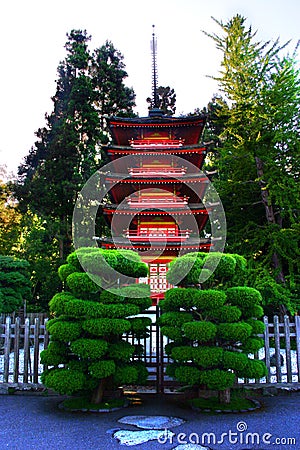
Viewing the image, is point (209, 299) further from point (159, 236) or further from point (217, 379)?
point (159, 236)

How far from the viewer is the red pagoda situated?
16266 millimetres

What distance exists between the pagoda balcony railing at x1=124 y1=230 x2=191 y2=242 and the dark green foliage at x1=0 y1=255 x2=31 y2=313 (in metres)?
4.67

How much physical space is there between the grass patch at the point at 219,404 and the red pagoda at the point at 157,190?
947cm

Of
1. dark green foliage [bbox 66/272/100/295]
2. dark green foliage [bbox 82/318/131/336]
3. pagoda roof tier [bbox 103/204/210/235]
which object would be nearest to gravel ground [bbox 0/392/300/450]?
dark green foliage [bbox 82/318/131/336]

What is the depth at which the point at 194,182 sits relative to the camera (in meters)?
16.6

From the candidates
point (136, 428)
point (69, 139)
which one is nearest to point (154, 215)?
point (69, 139)

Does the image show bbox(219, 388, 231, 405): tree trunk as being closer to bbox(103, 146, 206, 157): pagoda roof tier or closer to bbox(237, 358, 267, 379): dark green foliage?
bbox(237, 358, 267, 379): dark green foliage

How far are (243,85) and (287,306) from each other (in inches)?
354

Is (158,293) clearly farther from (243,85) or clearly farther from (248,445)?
(248,445)

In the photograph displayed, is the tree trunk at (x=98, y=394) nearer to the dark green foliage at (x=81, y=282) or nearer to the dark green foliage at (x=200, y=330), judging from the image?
the dark green foliage at (x=81, y=282)

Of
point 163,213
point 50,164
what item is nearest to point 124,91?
point 50,164

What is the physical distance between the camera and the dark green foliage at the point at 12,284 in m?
13.1

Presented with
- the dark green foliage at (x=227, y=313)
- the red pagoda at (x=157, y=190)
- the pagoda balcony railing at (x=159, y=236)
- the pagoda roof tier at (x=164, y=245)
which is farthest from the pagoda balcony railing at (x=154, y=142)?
the dark green foliage at (x=227, y=313)

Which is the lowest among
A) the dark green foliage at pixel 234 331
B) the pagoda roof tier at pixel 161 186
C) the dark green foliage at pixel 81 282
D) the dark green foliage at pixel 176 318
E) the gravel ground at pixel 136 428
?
the gravel ground at pixel 136 428
